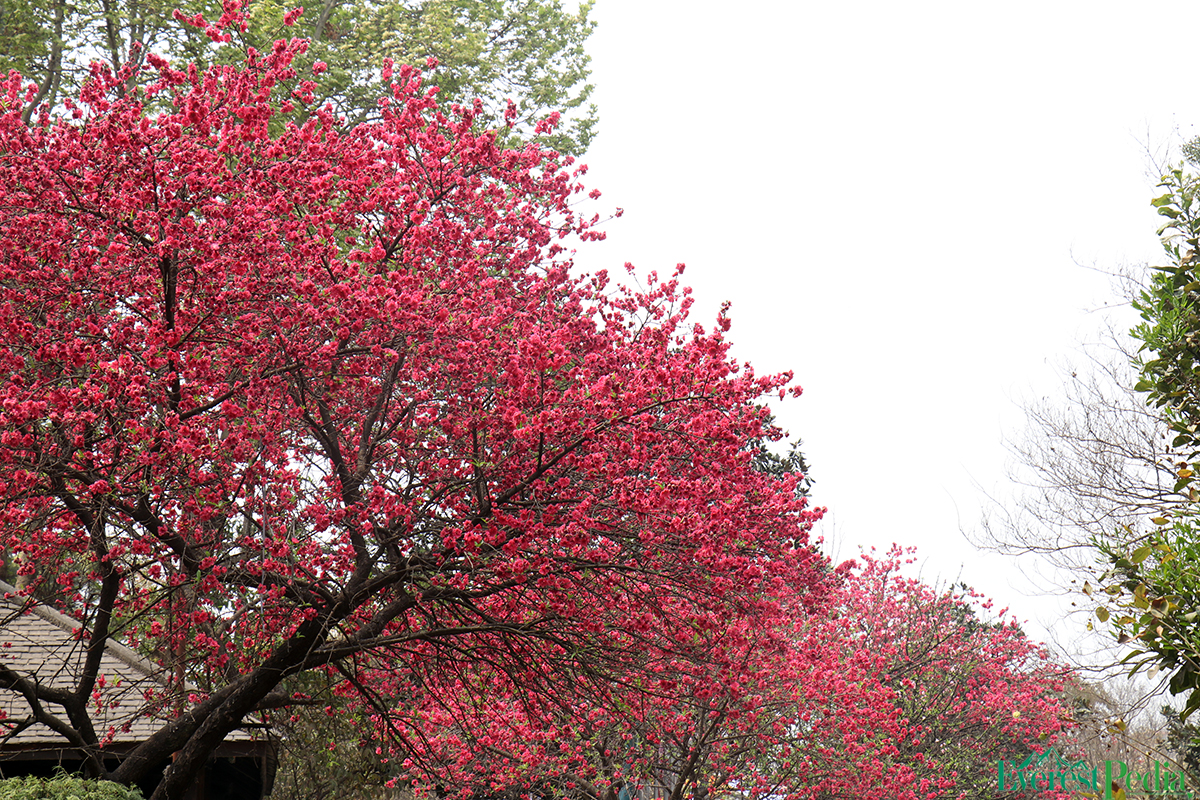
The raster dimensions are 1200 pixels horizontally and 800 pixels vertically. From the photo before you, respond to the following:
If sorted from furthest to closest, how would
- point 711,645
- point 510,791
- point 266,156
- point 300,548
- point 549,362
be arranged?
point 510,791
point 711,645
point 300,548
point 266,156
point 549,362

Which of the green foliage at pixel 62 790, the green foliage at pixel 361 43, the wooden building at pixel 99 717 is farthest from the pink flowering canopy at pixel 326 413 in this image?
the green foliage at pixel 361 43

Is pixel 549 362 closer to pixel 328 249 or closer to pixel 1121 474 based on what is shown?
pixel 328 249

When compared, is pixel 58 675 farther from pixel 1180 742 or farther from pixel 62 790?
pixel 1180 742

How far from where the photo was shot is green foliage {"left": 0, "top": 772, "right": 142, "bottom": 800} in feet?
23.1

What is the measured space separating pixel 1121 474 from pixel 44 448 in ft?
40.9

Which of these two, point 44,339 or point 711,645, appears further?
point 711,645

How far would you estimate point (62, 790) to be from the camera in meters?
7.21

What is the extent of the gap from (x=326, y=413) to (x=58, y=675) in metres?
4.50

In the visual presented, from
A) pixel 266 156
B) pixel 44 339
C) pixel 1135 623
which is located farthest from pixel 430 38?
pixel 1135 623

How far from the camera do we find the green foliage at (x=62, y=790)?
23.1ft

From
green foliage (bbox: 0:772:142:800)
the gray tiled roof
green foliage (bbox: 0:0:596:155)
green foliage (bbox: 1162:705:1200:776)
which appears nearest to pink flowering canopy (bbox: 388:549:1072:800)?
green foliage (bbox: 0:772:142:800)

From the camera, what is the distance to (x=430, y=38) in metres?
18.1

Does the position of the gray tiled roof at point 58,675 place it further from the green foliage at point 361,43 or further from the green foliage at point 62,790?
the green foliage at point 361,43

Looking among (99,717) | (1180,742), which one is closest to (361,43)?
(99,717)
